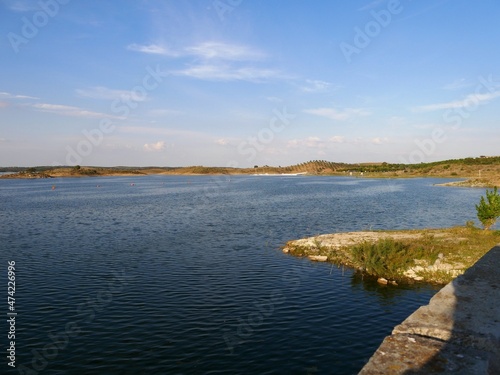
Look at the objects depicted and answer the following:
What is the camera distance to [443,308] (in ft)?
43.3

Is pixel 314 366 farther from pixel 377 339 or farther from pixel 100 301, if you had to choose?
pixel 100 301

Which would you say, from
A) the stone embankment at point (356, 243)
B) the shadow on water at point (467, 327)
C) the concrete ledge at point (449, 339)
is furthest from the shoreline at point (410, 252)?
the concrete ledge at point (449, 339)

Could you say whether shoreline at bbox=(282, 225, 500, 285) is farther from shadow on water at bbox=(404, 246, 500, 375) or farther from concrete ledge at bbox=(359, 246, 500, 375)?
concrete ledge at bbox=(359, 246, 500, 375)

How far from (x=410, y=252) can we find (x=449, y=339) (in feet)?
65.5

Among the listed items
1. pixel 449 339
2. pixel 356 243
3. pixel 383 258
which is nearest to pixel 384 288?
pixel 383 258

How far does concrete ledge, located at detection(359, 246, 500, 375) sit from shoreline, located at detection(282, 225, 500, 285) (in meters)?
12.0

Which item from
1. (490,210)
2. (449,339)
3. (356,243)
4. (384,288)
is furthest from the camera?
(490,210)

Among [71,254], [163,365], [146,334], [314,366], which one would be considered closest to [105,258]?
[71,254]

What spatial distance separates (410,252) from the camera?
2950 cm

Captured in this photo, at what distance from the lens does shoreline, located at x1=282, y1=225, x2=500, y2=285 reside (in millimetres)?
27094

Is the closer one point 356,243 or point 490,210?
point 356,243

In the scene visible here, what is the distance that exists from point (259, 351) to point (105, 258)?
864 inches

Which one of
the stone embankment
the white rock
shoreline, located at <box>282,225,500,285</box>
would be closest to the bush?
shoreline, located at <box>282,225,500,285</box>

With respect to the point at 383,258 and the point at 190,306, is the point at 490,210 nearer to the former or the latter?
the point at 383,258
